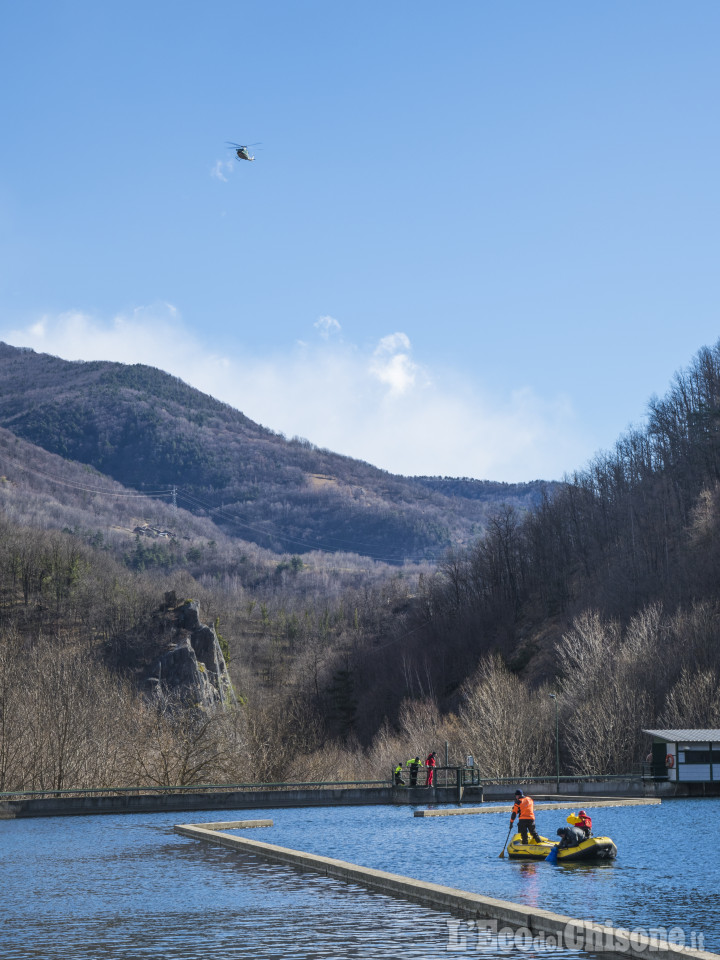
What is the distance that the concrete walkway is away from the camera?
15.3m

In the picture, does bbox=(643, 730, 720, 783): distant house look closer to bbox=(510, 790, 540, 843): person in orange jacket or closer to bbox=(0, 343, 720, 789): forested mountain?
bbox=(0, 343, 720, 789): forested mountain

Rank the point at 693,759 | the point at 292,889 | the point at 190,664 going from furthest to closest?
1. the point at 190,664
2. the point at 693,759
3. the point at 292,889

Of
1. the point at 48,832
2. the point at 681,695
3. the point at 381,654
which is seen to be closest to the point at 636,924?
the point at 48,832

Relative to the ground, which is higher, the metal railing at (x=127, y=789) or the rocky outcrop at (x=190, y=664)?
the rocky outcrop at (x=190, y=664)

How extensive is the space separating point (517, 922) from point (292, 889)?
20.5ft

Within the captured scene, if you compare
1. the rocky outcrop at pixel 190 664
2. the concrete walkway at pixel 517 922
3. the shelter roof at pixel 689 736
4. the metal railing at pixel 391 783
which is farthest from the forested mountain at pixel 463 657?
the concrete walkway at pixel 517 922

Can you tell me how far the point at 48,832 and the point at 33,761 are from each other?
19870 mm

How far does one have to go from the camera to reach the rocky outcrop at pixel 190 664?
403 feet

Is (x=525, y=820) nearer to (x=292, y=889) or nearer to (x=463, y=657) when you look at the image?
(x=292, y=889)

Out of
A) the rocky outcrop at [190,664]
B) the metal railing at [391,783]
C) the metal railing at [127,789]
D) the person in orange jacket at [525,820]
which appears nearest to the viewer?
the person in orange jacket at [525,820]

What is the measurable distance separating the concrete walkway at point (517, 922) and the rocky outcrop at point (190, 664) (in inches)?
3709

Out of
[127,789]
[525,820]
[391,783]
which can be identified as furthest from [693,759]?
[525,820]

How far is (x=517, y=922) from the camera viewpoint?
17797 millimetres

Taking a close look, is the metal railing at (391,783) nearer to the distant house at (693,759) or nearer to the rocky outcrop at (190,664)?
the distant house at (693,759)
